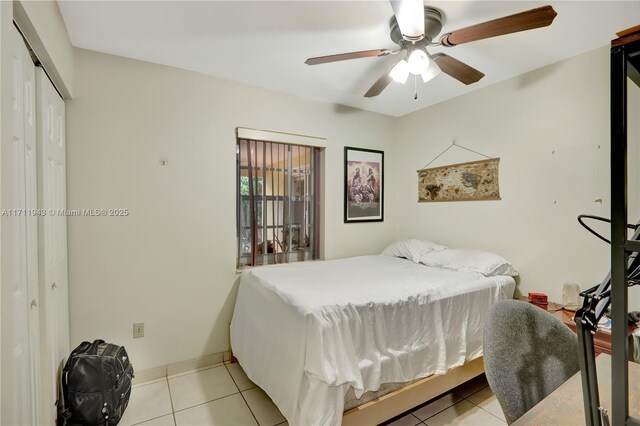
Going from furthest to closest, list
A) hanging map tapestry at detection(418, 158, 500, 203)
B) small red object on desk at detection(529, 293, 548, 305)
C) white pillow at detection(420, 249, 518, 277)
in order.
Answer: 1. hanging map tapestry at detection(418, 158, 500, 203)
2. white pillow at detection(420, 249, 518, 277)
3. small red object on desk at detection(529, 293, 548, 305)

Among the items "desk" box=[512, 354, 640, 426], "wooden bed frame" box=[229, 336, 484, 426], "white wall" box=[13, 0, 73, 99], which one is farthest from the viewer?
"wooden bed frame" box=[229, 336, 484, 426]

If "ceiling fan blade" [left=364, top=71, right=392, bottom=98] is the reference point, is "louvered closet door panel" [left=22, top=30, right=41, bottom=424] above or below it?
below

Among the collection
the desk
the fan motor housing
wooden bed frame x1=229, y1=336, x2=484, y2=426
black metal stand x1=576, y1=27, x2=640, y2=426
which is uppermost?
the fan motor housing

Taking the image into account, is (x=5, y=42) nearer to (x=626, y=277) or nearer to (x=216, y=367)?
(x=626, y=277)

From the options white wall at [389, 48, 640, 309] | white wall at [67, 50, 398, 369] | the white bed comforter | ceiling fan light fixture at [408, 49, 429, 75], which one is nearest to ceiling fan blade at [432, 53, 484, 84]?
ceiling fan light fixture at [408, 49, 429, 75]

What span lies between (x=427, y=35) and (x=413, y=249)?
2021mm

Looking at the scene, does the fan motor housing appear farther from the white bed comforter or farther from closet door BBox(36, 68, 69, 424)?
closet door BBox(36, 68, 69, 424)

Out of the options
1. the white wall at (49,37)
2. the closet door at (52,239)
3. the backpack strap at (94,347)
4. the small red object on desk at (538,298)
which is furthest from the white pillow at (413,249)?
the white wall at (49,37)

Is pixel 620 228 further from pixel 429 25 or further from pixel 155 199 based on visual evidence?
pixel 155 199

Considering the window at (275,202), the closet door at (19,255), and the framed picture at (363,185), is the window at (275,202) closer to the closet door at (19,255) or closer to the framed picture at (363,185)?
the framed picture at (363,185)

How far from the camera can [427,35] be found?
1.86 meters

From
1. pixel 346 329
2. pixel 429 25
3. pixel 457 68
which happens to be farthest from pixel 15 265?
pixel 457 68

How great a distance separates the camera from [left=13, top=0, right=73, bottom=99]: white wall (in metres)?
1.29

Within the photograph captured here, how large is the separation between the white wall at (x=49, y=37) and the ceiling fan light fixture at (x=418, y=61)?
1.84m
